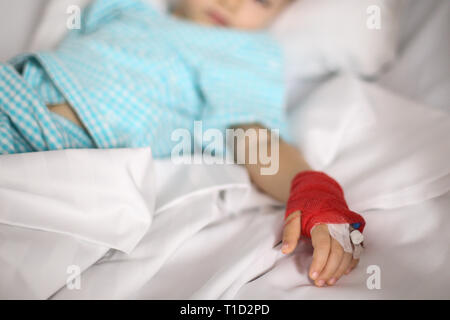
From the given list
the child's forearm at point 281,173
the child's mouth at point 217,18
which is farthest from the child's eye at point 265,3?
the child's forearm at point 281,173

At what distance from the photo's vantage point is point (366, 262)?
0.54m

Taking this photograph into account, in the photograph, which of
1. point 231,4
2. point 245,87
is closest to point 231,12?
point 231,4

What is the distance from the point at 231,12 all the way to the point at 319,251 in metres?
0.68

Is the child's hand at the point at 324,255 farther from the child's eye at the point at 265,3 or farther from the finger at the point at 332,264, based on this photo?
the child's eye at the point at 265,3

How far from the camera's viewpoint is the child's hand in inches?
20.0

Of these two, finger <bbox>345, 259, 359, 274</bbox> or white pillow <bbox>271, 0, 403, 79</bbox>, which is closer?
finger <bbox>345, 259, 359, 274</bbox>

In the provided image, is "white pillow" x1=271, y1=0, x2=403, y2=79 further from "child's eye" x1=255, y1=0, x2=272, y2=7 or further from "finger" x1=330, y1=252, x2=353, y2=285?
"finger" x1=330, y1=252, x2=353, y2=285

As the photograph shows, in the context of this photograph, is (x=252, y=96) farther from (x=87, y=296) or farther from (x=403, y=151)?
(x=87, y=296)

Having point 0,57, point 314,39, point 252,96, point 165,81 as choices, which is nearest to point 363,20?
point 314,39

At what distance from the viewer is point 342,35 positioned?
97 centimetres

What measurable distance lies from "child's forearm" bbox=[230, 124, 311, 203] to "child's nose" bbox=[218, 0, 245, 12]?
16.0 inches

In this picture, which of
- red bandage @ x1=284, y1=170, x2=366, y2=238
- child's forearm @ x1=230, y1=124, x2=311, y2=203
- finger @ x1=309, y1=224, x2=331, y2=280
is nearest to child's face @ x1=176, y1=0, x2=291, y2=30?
child's forearm @ x1=230, y1=124, x2=311, y2=203

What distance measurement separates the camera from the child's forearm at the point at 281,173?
0.71 meters

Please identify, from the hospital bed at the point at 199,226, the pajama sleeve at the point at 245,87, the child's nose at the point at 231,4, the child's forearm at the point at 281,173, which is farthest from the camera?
the child's nose at the point at 231,4
